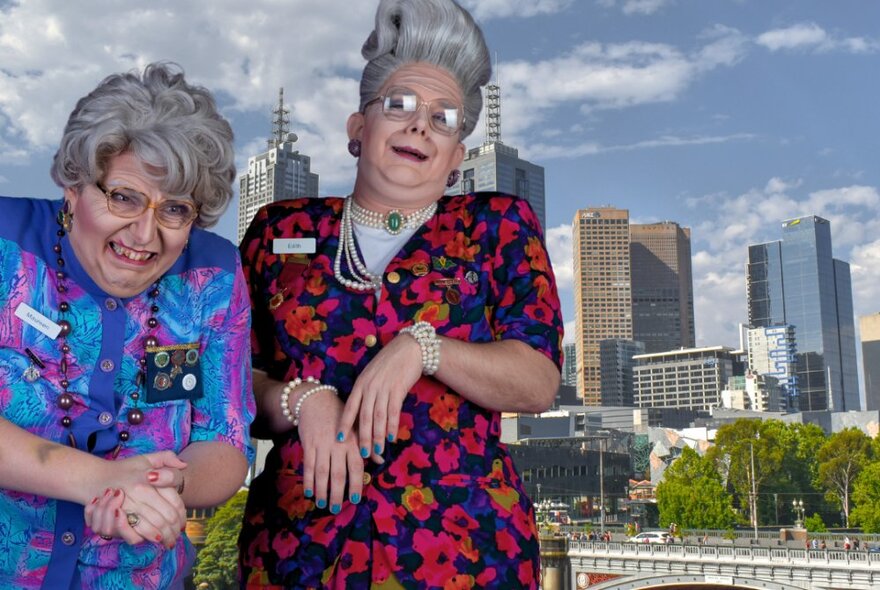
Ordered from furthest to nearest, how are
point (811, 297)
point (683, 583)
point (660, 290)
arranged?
point (811, 297) < point (660, 290) < point (683, 583)

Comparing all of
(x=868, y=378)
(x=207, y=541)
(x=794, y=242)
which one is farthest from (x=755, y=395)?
(x=207, y=541)

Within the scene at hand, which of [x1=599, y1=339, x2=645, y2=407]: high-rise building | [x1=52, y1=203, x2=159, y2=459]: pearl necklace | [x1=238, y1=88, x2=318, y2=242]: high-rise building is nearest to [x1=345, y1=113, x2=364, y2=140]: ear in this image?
[x1=52, y1=203, x2=159, y2=459]: pearl necklace

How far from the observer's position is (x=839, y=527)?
4541cm

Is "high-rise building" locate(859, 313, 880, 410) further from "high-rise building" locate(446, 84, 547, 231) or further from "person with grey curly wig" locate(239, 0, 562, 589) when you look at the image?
"person with grey curly wig" locate(239, 0, 562, 589)

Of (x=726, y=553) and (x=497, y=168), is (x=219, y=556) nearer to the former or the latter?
(x=726, y=553)

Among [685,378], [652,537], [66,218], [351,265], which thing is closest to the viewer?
[66,218]

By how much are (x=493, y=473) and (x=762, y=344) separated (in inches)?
7261

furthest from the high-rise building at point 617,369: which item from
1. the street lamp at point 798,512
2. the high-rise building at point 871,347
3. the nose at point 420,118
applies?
the nose at point 420,118

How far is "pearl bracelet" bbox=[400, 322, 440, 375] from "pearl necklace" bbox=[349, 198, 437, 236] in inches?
15.9

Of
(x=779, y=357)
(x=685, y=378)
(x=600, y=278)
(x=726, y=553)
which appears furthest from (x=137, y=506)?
(x=779, y=357)

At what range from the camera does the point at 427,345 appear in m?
1.98

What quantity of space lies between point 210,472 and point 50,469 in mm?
298

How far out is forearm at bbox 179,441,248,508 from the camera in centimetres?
175

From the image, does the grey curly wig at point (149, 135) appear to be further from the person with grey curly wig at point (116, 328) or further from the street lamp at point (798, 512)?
the street lamp at point (798, 512)
